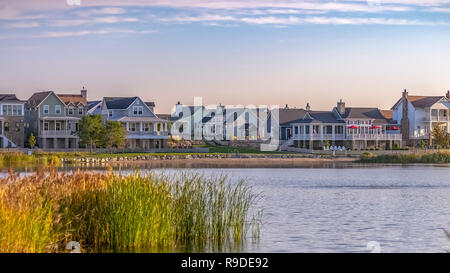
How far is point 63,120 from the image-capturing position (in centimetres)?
7988

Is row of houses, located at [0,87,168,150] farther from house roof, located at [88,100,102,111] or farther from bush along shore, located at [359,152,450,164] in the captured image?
bush along shore, located at [359,152,450,164]

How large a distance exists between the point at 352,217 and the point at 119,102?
62.7 meters

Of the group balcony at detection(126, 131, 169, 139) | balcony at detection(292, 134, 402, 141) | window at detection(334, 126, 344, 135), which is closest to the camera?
balcony at detection(126, 131, 169, 139)

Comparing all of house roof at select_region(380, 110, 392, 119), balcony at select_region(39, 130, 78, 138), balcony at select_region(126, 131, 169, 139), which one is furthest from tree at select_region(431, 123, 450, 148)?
balcony at select_region(39, 130, 78, 138)

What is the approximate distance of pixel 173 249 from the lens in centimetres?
1455

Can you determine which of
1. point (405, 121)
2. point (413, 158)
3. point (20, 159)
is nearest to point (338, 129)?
point (405, 121)

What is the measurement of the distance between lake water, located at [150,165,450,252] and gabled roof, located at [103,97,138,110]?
44481 millimetres

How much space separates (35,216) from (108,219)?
2107 mm

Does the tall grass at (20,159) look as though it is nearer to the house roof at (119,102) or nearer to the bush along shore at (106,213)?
the house roof at (119,102)

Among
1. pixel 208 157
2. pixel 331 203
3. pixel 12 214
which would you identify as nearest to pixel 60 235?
pixel 12 214

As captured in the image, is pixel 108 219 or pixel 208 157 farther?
pixel 208 157

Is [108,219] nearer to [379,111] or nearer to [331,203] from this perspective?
[331,203]

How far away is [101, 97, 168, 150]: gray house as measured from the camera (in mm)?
81000
